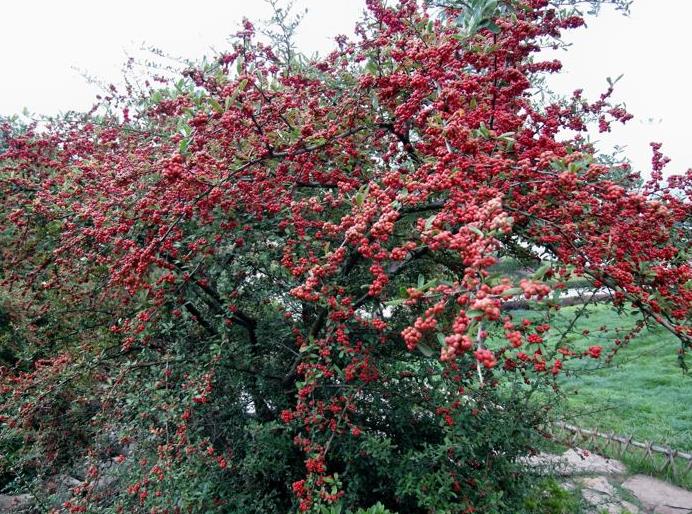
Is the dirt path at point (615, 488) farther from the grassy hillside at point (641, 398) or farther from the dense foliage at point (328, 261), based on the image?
the dense foliage at point (328, 261)

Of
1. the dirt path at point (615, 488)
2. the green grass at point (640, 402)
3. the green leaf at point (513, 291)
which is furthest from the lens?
Result: the green grass at point (640, 402)

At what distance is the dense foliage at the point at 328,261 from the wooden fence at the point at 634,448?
2873 millimetres

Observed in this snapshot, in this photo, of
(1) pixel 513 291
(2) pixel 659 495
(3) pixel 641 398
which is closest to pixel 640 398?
(3) pixel 641 398

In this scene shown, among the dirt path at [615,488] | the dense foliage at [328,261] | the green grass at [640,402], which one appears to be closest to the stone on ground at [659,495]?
the dirt path at [615,488]

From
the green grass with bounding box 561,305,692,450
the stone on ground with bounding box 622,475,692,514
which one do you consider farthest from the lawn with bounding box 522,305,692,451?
the stone on ground with bounding box 622,475,692,514

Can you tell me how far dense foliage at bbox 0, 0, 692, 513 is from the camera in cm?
177

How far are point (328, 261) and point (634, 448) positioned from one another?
5585 mm

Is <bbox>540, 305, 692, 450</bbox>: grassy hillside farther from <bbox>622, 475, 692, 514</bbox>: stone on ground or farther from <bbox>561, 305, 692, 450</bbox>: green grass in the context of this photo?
<bbox>622, 475, 692, 514</bbox>: stone on ground

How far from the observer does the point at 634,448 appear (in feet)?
18.2

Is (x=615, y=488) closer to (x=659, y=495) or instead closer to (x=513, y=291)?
(x=659, y=495)

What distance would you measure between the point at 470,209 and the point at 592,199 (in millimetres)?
576

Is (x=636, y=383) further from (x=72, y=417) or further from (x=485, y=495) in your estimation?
(x=72, y=417)

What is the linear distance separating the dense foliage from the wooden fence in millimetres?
2873

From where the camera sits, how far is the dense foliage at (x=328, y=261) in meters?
1.77
